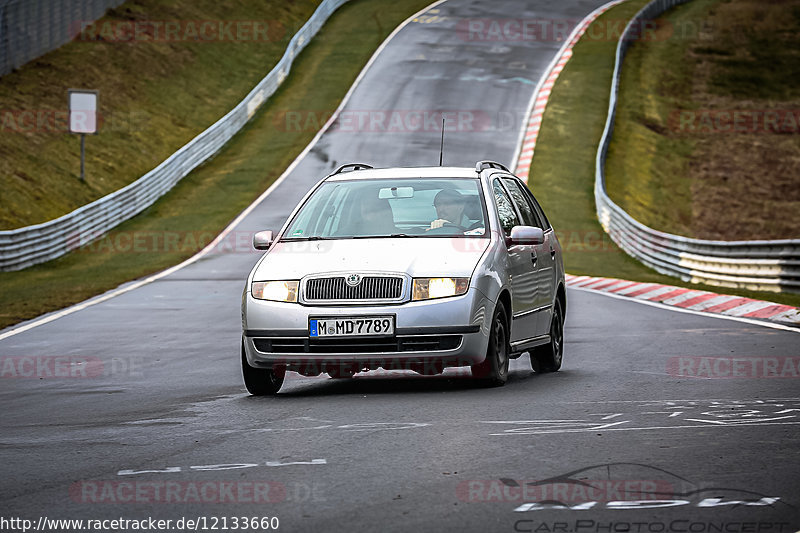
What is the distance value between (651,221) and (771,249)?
46.5 feet

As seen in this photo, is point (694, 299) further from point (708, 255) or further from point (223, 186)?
point (223, 186)

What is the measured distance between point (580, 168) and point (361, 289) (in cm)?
3132

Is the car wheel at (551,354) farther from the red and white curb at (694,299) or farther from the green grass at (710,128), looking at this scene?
the green grass at (710,128)

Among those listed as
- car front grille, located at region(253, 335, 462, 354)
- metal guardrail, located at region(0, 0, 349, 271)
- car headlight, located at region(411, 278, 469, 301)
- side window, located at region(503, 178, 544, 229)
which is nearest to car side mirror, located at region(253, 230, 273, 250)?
car front grille, located at region(253, 335, 462, 354)

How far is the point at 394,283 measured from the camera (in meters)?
9.56

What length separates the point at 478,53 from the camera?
5619 cm

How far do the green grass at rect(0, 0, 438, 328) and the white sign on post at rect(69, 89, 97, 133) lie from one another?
283cm

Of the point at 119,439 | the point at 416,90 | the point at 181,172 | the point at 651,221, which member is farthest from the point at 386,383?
the point at 416,90

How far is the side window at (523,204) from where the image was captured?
11625mm

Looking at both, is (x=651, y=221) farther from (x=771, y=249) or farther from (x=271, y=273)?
(x=271, y=273)

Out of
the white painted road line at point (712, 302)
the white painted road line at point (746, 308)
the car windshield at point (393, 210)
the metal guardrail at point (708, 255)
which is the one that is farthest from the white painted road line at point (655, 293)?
the car windshield at point (393, 210)
